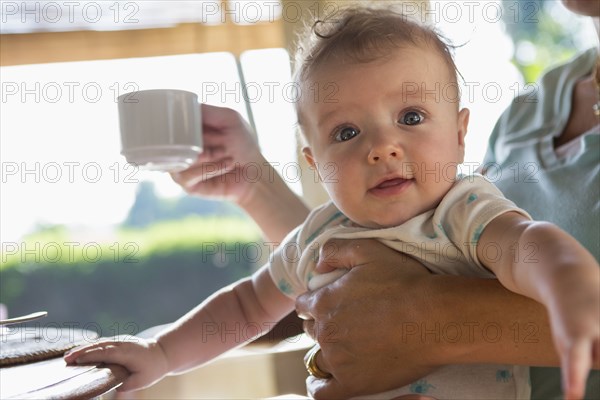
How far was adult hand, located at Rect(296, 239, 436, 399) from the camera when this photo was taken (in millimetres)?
954

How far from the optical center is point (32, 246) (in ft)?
18.0

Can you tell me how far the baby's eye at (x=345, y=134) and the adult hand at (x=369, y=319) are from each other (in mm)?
151

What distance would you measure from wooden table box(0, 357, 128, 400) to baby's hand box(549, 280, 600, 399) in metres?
0.48

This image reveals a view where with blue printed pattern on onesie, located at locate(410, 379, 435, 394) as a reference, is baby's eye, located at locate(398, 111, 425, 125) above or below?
above

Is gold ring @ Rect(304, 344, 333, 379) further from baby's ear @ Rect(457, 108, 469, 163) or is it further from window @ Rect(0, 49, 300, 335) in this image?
window @ Rect(0, 49, 300, 335)

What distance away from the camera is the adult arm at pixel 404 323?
0.92 meters

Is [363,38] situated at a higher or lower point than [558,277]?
higher

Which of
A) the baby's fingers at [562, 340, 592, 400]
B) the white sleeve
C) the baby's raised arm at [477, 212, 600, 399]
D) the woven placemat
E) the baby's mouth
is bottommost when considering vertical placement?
the woven placemat

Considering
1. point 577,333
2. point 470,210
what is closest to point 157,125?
point 470,210

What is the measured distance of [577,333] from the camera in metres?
0.54

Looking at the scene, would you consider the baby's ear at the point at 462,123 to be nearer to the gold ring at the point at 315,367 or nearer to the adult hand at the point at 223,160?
the gold ring at the point at 315,367

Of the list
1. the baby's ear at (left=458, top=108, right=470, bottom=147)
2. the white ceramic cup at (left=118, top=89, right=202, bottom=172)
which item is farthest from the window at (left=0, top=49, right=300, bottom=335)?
the baby's ear at (left=458, top=108, right=470, bottom=147)

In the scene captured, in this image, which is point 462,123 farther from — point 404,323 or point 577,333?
point 577,333

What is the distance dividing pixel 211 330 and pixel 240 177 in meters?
0.41
